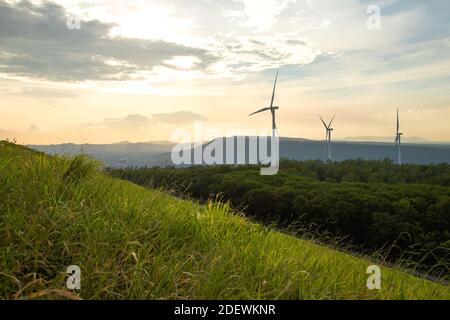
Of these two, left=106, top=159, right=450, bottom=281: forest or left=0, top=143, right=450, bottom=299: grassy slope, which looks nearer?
left=0, top=143, right=450, bottom=299: grassy slope

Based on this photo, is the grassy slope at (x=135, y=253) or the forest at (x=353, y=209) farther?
the forest at (x=353, y=209)

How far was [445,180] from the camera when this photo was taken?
4753 cm

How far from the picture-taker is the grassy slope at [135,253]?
6.09m

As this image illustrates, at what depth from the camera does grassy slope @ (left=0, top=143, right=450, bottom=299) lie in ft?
20.0

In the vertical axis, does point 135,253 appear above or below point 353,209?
above

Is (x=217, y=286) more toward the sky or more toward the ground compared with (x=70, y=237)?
more toward the ground

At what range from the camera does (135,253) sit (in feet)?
22.1

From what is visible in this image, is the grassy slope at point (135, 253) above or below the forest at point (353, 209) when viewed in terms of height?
above

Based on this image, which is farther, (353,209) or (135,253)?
(353,209)

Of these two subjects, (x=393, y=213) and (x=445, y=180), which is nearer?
(x=393, y=213)

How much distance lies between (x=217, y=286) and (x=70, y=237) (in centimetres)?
217

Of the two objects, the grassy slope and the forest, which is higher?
the grassy slope
